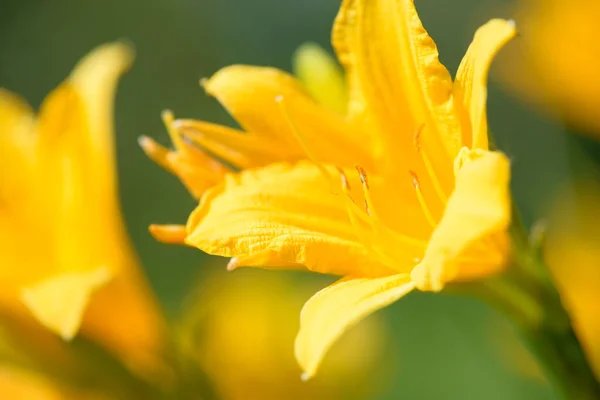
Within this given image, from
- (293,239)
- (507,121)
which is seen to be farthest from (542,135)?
(293,239)

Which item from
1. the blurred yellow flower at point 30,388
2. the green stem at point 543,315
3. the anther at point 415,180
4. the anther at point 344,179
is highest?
the anther at point 344,179

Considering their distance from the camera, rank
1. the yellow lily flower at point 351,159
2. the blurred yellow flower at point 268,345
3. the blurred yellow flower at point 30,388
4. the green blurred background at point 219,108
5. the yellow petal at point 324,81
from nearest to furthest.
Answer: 1. the yellow lily flower at point 351,159
2. the yellow petal at point 324,81
3. the blurred yellow flower at point 30,388
4. the blurred yellow flower at point 268,345
5. the green blurred background at point 219,108

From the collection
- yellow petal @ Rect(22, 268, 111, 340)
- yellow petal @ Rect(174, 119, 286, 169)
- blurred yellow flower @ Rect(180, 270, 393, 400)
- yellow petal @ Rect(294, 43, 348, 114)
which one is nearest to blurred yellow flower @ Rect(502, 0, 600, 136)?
blurred yellow flower @ Rect(180, 270, 393, 400)

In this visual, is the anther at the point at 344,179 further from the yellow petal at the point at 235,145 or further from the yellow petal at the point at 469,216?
the yellow petal at the point at 469,216

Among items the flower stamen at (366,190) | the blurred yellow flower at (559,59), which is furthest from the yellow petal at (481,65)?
the blurred yellow flower at (559,59)

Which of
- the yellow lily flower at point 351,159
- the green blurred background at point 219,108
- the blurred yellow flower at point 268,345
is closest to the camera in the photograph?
the yellow lily flower at point 351,159

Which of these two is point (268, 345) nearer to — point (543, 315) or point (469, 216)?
point (543, 315)

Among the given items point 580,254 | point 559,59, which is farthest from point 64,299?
→ point 559,59
